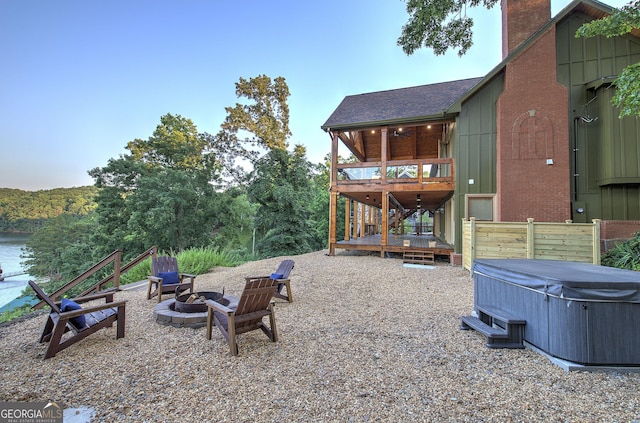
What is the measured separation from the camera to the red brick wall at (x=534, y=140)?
868cm

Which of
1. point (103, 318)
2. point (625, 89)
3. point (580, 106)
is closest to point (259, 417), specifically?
point (103, 318)

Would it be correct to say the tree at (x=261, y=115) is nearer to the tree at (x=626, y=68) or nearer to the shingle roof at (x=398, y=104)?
the shingle roof at (x=398, y=104)

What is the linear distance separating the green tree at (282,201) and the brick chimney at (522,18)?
1214 cm

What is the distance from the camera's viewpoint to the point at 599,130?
859cm

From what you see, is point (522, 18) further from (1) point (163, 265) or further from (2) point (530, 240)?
(1) point (163, 265)

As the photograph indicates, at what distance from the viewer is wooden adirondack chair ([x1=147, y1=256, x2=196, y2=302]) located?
5.46 m

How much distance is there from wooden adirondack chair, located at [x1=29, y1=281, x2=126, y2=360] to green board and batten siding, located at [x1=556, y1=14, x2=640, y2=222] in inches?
489

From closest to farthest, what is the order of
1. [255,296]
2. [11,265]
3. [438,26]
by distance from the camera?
[255,296] → [438,26] → [11,265]

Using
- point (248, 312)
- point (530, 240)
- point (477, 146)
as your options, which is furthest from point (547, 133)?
point (248, 312)

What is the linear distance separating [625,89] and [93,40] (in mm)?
17656

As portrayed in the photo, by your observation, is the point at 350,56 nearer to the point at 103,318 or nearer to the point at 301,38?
the point at 301,38

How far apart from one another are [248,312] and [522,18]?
13.8 m


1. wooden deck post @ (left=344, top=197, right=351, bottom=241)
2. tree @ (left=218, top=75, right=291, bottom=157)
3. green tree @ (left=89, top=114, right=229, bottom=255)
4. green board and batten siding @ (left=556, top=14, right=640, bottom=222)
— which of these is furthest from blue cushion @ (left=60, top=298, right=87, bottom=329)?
tree @ (left=218, top=75, right=291, bottom=157)

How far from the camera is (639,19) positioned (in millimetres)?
5711
